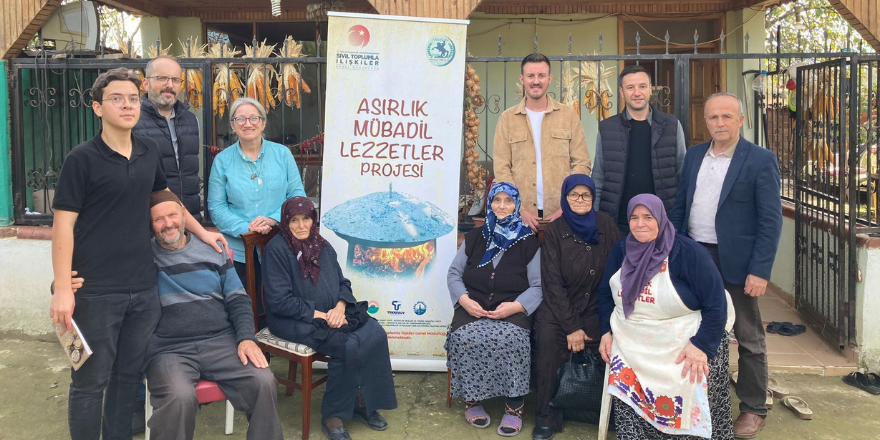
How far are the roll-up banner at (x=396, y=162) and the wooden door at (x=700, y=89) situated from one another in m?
5.07

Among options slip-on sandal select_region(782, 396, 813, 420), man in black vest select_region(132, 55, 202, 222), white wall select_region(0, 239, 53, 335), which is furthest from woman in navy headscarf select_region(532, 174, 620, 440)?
white wall select_region(0, 239, 53, 335)

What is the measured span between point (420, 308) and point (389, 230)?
49cm

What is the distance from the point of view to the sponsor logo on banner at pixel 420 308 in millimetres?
4191

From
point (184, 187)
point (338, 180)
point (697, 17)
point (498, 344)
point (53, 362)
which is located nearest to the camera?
point (498, 344)

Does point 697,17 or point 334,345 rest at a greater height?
point 697,17

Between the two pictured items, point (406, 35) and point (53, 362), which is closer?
point (406, 35)

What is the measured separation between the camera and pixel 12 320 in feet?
16.4

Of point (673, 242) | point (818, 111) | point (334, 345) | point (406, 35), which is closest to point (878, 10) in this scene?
point (818, 111)

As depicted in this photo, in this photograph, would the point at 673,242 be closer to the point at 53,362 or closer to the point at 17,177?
the point at 53,362

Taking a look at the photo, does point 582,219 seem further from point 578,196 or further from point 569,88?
point 569,88

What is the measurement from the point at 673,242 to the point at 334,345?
1.61 m

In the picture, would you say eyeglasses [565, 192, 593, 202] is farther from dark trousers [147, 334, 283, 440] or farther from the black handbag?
dark trousers [147, 334, 283, 440]

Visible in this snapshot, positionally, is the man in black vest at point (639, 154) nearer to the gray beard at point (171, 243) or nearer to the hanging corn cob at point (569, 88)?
the hanging corn cob at point (569, 88)

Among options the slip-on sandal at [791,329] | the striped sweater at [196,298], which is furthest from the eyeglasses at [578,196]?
the slip-on sandal at [791,329]
